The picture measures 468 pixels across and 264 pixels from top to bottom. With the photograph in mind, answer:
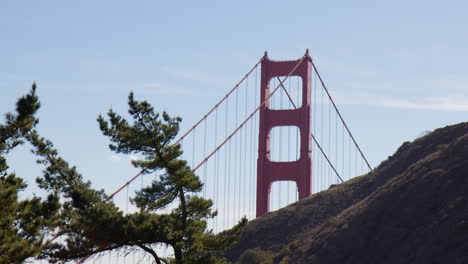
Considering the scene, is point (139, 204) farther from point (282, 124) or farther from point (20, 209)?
point (282, 124)

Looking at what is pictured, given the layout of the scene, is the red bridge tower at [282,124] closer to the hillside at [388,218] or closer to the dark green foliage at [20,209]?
the hillside at [388,218]

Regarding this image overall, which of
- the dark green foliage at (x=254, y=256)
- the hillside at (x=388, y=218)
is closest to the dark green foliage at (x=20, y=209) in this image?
the hillside at (x=388, y=218)

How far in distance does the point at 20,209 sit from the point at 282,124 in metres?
38.4

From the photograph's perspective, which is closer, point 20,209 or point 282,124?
point 20,209

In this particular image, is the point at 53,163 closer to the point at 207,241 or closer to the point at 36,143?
the point at 36,143

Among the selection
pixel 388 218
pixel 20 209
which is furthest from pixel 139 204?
pixel 388 218

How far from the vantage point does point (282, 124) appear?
6744 centimetres

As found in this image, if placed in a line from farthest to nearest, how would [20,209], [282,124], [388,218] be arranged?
1. [282,124]
2. [388,218]
3. [20,209]

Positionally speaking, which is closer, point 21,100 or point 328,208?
point 21,100

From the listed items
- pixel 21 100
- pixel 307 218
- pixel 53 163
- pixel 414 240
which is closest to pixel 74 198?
pixel 53 163

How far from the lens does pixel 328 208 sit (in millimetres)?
76125

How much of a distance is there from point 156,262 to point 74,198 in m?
4.22

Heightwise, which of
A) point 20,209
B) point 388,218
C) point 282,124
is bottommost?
point 20,209

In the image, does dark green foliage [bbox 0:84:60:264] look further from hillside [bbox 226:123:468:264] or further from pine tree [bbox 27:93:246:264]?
hillside [bbox 226:123:468:264]
